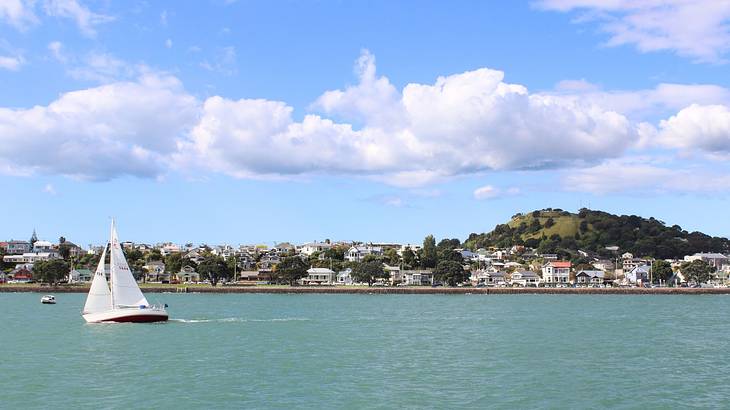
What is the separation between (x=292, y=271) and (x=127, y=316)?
10466cm

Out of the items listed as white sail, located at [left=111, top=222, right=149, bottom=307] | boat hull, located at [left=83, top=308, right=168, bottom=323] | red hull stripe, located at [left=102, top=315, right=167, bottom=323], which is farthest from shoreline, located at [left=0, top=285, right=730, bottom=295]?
white sail, located at [left=111, top=222, right=149, bottom=307]

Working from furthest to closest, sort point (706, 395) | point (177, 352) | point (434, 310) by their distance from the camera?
1. point (434, 310)
2. point (177, 352)
3. point (706, 395)

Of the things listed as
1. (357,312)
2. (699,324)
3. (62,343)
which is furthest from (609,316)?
(62,343)

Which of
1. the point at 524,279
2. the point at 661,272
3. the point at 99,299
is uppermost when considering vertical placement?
the point at 661,272

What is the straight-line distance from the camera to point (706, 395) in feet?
113

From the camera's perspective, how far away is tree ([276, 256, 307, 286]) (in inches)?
6654

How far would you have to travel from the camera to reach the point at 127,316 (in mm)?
64438

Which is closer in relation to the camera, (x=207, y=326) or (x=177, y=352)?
(x=177, y=352)

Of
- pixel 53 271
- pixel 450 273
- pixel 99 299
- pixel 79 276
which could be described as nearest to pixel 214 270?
pixel 53 271

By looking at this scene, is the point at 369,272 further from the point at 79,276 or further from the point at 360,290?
the point at 79,276

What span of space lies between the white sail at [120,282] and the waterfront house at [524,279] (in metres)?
139

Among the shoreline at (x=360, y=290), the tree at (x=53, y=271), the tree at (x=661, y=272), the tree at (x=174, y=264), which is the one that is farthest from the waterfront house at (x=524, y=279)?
the tree at (x=53, y=271)

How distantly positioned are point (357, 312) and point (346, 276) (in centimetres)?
9438

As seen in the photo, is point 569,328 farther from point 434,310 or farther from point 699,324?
point 434,310
